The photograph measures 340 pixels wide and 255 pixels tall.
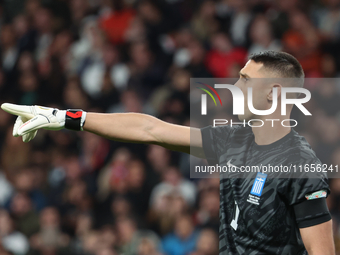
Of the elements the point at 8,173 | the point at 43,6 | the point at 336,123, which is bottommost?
the point at 8,173

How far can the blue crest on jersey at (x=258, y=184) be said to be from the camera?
2.48m

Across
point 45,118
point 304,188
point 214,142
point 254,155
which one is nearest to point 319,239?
point 304,188

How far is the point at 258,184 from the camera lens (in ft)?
8.20

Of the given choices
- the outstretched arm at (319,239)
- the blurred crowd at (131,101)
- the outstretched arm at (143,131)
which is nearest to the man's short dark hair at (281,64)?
the outstretched arm at (143,131)

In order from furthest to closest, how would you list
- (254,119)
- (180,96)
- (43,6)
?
(43,6)
(180,96)
(254,119)

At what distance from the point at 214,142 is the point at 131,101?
4.48 metres

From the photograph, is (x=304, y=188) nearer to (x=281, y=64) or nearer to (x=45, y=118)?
(x=281, y=64)

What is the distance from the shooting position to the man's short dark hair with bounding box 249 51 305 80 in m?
2.65

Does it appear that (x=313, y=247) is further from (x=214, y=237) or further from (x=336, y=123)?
(x=336, y=123)

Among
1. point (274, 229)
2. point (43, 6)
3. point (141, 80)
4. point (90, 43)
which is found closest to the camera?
point (274, 229)

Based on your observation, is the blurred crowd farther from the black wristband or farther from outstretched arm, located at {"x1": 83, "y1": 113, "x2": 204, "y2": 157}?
the black wristband

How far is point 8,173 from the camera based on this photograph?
7621mm

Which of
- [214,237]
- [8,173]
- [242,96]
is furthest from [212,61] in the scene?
[242,96]

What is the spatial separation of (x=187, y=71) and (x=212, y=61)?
0.45 metres
